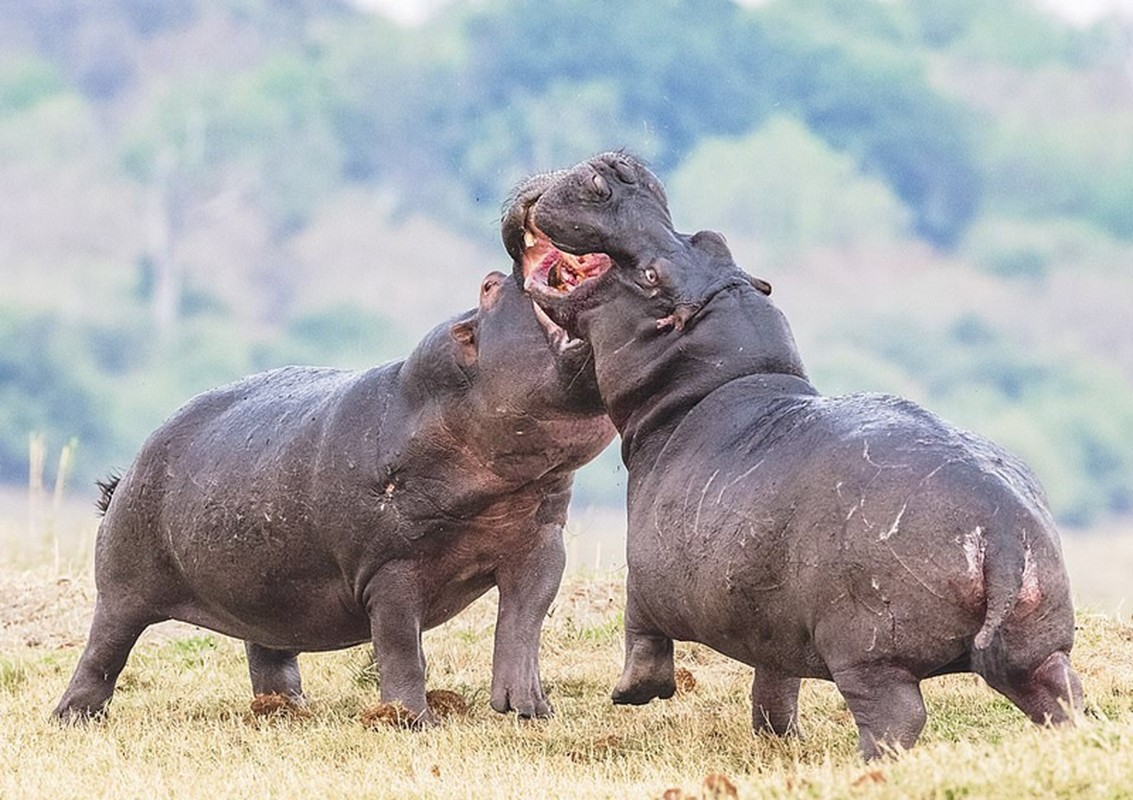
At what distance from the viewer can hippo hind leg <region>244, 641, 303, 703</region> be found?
9570mm

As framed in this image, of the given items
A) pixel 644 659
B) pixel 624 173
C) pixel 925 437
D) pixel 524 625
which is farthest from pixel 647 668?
pixel 624 173

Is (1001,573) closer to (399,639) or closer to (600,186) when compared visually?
(600,186)

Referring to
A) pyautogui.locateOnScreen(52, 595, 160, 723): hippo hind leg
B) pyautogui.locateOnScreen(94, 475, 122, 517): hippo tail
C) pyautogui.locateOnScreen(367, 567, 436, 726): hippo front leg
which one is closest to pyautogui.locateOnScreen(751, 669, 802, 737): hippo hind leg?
pyautogui.locateOnScreen(367, 567, 436, 726): hippo front leg

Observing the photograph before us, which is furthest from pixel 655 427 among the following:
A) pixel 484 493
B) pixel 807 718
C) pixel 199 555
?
pixel 199 555

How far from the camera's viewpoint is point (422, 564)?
8.31 meters

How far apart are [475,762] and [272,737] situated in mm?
1325

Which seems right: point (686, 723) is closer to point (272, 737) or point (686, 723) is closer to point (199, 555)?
point (272, 737)

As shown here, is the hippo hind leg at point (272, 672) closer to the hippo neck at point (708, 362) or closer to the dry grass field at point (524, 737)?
the dry grass field at point (524, 737)

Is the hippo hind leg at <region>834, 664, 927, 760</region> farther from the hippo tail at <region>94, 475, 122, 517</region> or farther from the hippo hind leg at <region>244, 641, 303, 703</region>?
the hippo tail at <region>94, 475, 122, 517</region>

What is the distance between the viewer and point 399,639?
8.22 meters

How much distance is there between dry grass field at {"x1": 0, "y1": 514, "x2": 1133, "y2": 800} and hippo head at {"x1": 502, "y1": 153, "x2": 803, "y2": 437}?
4.55 ft

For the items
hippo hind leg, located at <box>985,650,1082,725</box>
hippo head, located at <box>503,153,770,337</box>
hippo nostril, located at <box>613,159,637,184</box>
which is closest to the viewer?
hippo hind leg, located at <box>985,650,1082,725</box>

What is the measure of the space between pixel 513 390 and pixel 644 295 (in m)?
1.14

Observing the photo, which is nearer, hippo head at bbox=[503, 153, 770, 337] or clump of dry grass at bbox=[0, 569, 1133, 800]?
clump of dry grass at bbox=[0, 569, 1133, 800]
